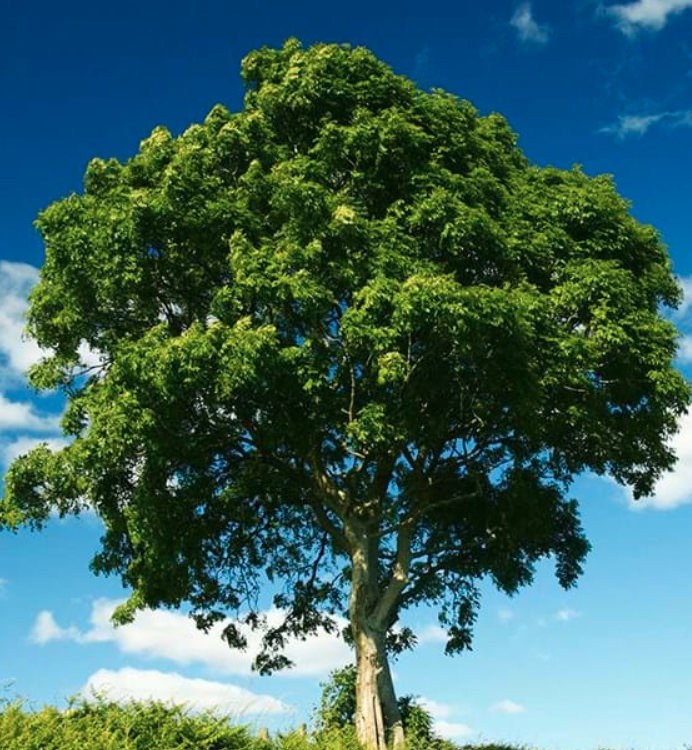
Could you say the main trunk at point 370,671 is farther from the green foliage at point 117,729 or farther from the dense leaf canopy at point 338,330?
the green foliage at point 117,729

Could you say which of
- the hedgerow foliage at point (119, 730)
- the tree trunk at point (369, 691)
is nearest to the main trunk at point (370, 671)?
the tree trunk at point (369, 691)

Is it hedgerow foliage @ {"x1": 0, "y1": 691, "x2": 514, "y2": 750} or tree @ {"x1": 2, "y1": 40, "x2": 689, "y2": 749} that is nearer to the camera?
hedgerow foliage @ {"x1": 0, "y1": 691, "x2": 514, "y2": 750}

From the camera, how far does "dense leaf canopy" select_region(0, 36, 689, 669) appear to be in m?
19.5

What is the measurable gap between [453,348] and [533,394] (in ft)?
8.19

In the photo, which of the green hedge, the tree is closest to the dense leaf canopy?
the tree

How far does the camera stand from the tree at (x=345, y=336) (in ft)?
64.2

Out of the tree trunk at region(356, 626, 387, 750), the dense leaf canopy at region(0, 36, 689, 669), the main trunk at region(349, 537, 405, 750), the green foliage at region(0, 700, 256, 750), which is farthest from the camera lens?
the main trunk at region(349, 537, 405, 750)

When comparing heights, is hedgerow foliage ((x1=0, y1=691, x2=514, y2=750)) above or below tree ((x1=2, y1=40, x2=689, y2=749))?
below

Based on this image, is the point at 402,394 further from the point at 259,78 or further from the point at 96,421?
the point at 259,78

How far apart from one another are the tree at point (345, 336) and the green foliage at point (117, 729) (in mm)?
6227

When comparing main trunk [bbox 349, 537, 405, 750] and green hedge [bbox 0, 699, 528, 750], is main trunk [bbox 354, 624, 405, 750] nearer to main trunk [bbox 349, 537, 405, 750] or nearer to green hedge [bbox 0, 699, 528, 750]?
main trunk [bbox 349, 537, 405, 750]

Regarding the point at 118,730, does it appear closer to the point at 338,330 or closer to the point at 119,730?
the point at 119,730

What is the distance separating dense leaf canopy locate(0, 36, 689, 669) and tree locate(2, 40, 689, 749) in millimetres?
75

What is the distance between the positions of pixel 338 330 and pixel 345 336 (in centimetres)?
140
